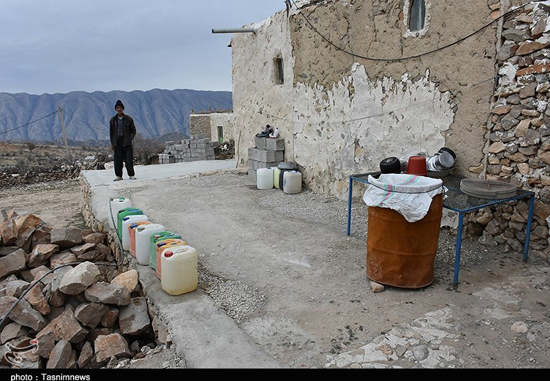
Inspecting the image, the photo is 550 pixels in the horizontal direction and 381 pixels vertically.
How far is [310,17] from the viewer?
6.76 metres

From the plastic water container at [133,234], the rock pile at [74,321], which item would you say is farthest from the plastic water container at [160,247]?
the plastic water container at [133,234]

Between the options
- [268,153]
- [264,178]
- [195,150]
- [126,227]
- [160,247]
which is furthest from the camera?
[195,150]

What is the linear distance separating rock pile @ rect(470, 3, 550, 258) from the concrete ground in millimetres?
306

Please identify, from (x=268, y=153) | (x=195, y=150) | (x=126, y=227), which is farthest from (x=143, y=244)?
(x=195, y=150)

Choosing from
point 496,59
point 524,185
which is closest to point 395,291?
point 524,185

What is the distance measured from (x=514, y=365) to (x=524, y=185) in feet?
7.03

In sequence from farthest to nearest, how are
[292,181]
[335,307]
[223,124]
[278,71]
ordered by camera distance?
[223,124]
[278,71]
[292,181]
[335,307]

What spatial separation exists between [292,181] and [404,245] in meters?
4.01

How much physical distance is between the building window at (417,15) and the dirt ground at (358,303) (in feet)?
8.45

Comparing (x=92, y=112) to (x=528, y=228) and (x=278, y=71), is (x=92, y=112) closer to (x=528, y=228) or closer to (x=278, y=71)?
(x=278, y=71)

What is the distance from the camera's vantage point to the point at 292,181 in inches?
280

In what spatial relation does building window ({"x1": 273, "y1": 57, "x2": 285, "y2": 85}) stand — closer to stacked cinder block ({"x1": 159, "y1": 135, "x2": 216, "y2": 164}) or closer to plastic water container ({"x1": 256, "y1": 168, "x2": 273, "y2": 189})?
plastic water container ({"x1": 256, "y1": 168, "x2": 273, "y2": 189})

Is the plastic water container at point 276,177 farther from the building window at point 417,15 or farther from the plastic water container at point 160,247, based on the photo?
the plastic water container at point 160,247

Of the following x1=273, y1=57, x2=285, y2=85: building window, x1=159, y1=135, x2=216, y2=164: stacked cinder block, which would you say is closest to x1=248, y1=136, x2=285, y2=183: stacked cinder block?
x1=273, y1=57, x2=285, y2=85: building window
